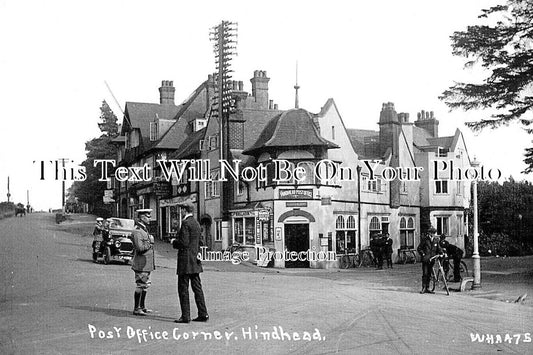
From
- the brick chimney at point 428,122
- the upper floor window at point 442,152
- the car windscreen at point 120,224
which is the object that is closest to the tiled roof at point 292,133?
the car windscreen at point 120,224

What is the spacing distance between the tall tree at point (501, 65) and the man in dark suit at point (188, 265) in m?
12.3

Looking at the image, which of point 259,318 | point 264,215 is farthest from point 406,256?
point 259,318

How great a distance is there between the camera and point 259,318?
12797mm

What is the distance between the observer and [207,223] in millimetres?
43125

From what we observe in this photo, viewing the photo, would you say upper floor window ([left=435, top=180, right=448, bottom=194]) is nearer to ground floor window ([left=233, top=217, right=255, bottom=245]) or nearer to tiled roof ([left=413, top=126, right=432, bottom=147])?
tiled roof ([left=413, top=126, right=432, bottom=147])

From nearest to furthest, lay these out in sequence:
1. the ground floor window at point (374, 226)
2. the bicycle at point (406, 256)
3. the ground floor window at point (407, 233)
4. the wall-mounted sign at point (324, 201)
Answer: the wall-mounted sign at point (324, 201) < the ground floor window at point (374, 226) < the bicycle at point (406, 256) < the ground floor window at point (407, 233)

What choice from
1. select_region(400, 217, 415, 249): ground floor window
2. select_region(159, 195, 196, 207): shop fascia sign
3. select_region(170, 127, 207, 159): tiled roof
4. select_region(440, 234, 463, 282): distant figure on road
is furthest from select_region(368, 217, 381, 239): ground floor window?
select_region(440, 234, 463, 282): distant figure on road

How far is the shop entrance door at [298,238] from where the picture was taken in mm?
35375

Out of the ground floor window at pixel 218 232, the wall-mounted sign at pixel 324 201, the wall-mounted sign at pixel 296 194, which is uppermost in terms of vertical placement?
the wall-mounted sign at pixel 296 194

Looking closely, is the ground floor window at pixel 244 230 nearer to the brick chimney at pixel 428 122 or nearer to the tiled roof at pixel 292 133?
the tiled roof at pixel 292 133

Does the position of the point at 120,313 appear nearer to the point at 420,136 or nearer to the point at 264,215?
the point at 264,215

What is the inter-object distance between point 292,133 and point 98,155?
25.0 meters

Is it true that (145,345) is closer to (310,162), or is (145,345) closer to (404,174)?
(310,162)

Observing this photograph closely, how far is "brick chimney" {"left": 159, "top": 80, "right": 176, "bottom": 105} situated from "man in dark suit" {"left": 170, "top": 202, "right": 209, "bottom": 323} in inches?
1831
